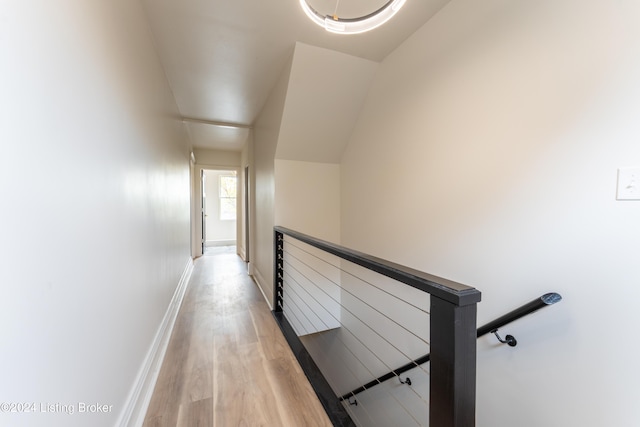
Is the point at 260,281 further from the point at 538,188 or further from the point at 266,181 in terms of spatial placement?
the point at 538,188

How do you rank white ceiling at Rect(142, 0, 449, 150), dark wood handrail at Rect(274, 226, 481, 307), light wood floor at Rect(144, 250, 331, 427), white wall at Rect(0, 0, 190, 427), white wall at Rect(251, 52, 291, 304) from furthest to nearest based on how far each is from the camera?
white wall at Rect(251, 52, 291, 304) < white ceiling at Rect(142, 0, 449, 150) < light wood floor at Rect(144, 250, 331, 427) < dark wood handrail at Rect(274, 226, 481, 307) < white wall at Rect(0, 0, 190, 427)

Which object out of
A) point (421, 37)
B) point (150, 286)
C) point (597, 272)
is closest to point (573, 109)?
point (597, 272)

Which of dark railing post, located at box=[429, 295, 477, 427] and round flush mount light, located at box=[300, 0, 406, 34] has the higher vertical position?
round flush mount light, located at box=[300, 0, 406, 34]

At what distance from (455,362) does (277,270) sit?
2.04 m

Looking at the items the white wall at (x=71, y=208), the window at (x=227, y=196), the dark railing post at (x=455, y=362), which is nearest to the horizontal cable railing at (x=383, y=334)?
the dark railing post at (x=455, y=362)

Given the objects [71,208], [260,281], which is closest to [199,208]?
[260,281]

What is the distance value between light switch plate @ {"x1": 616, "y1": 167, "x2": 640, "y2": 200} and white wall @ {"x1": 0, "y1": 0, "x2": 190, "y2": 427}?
1999 millimetres

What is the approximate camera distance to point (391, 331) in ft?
7.68

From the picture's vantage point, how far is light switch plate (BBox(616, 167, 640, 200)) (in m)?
0.99

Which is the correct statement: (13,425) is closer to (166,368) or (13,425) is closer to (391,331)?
(166,368)

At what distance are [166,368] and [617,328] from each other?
250 cm

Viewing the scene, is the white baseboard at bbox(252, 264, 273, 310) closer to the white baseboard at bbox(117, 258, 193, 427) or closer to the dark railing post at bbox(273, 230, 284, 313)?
the dark railing post at bbox(273, 230, 284, 313)

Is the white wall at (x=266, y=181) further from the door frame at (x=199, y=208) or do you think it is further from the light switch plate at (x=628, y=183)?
the light switch plate at (x=628, y=183)

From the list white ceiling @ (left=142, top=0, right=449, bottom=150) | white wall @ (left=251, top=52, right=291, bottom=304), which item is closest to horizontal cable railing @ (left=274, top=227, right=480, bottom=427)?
white wall @ (left=251, top=52, right=291, bottom=304)
